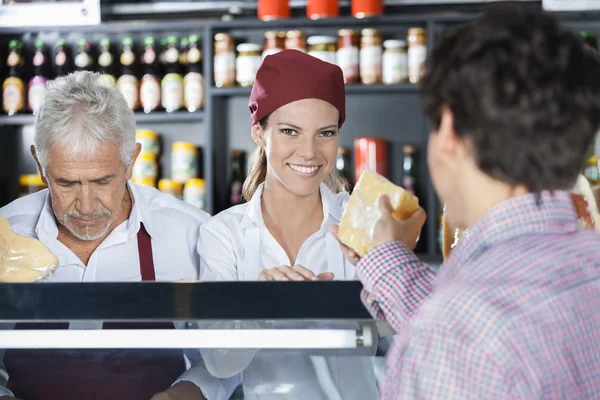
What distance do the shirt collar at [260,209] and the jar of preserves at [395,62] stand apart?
1319 mm

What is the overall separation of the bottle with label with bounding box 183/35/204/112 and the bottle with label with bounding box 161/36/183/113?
0.03 meters

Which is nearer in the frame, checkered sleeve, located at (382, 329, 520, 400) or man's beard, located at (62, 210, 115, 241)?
checkered sleeve, located at (382, 329, 520, 400)

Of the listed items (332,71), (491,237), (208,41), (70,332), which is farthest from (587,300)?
(208,41)

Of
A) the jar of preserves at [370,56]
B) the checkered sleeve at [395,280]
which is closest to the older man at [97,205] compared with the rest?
the checkered sleeve at [395,280]

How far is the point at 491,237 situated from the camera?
0.73 metres

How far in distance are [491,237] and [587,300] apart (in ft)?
0.35

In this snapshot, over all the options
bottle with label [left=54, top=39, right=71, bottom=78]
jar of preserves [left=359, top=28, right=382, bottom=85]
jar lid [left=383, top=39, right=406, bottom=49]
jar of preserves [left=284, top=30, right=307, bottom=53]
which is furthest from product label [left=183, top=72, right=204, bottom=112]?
jar lid [left=383, top=39, right=406, bottom=49]

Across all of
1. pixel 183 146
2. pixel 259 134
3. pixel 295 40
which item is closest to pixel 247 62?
pixel 295 40

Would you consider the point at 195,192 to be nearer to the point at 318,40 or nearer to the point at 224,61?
the point at 224,61

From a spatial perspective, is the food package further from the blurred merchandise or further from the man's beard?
the blurred merchandise

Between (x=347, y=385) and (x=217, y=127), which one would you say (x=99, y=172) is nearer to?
(x=347, y=385)

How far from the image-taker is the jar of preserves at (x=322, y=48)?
3.09m

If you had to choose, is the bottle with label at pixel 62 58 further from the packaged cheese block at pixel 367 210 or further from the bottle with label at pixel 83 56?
the packaged cheese block at pixel 367 210

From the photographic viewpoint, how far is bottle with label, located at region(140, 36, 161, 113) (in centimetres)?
320
